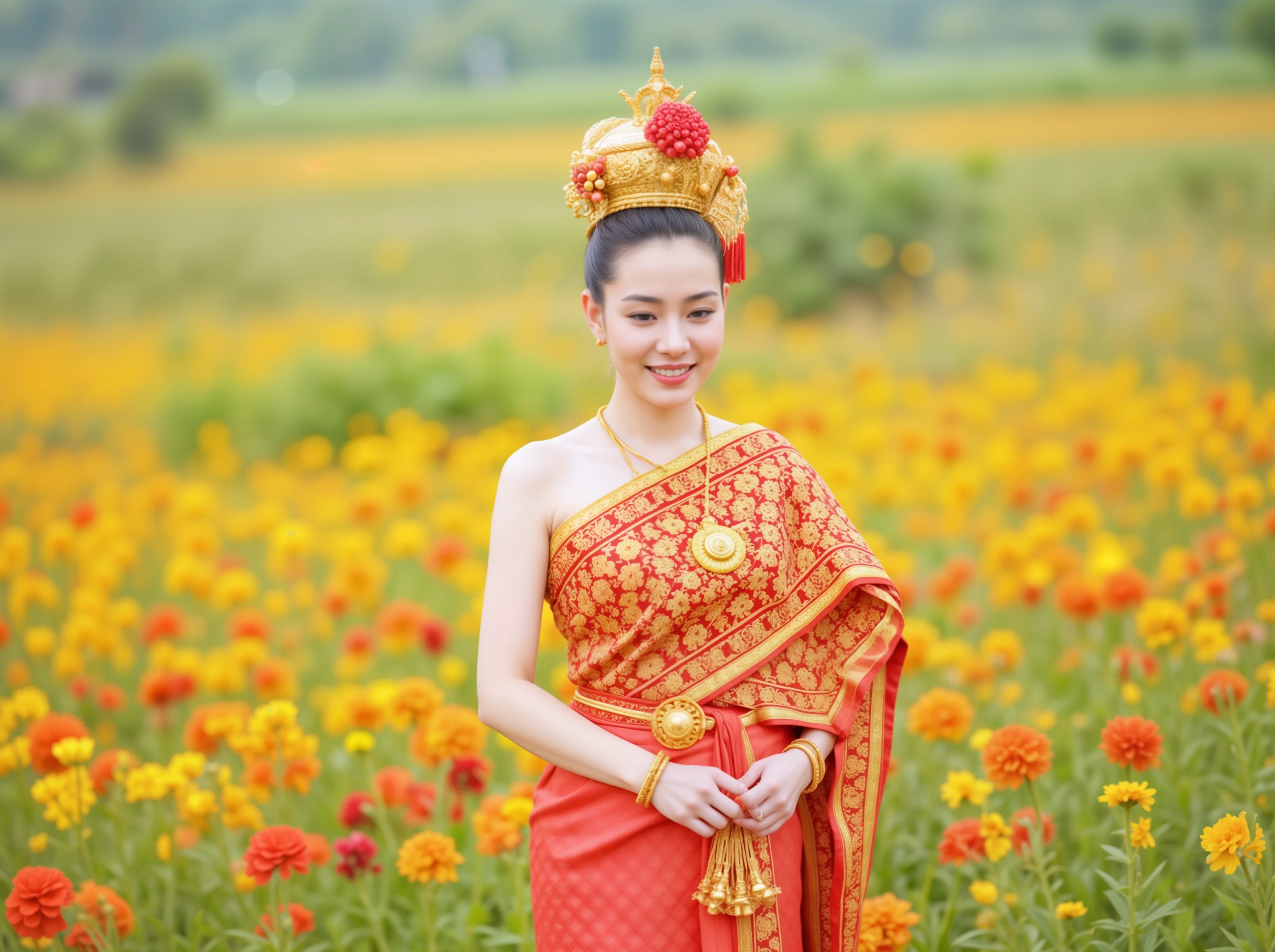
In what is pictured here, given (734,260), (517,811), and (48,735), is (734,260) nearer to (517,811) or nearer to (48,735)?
(517,811)

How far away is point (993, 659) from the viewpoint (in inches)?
127

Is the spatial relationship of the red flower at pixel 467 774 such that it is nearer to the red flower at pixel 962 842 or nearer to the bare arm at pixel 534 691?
the bare arm at pixel 534 691

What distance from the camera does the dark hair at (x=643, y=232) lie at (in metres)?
1.79

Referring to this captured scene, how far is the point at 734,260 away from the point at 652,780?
0.88 m

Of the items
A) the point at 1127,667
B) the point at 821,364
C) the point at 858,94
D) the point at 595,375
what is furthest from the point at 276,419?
the point at 1127,667

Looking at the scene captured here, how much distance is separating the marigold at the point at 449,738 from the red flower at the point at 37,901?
2.43 feet

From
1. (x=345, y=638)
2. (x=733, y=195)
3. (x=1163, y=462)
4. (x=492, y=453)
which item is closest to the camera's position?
(x=733, y=195)

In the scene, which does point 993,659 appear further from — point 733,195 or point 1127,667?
point 733,195

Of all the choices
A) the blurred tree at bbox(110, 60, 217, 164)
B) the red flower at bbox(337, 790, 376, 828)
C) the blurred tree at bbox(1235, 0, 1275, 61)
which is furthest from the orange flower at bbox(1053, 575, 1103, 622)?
the blurred tree at bbox(110, 60, 217, 164)

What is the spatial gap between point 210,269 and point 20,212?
58.7 inches

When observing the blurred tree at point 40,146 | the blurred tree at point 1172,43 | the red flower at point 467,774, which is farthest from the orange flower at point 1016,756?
the blurred tree at point 40,146

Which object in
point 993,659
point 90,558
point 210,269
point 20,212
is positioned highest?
point 20,212

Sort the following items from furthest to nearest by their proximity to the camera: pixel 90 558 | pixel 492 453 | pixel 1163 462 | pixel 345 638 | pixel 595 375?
1. pixel 595 375
2. pixel 492 453
3. pixel 90 558
4. pixel 1163 462
5. pixel 345 638

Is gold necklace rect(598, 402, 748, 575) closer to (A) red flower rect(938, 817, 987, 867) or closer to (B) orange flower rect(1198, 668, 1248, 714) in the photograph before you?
(A) red flower rect(938, 817, 987, 867)
